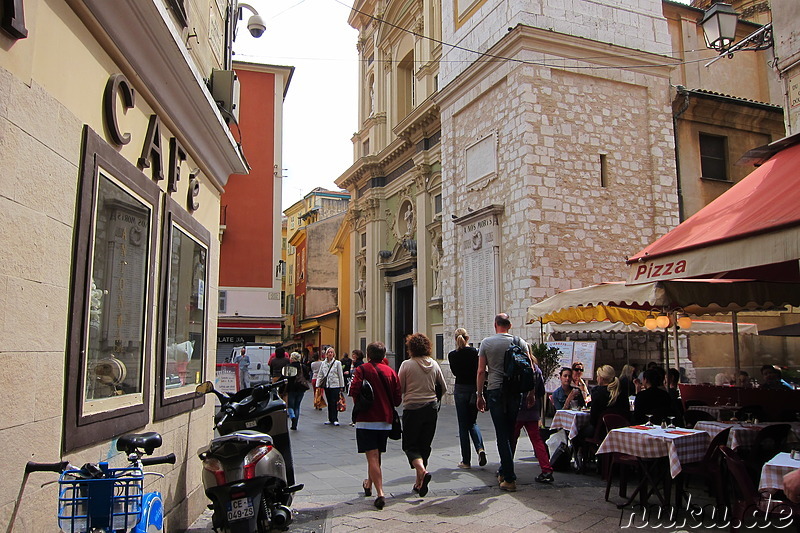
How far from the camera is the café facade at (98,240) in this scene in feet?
9.08

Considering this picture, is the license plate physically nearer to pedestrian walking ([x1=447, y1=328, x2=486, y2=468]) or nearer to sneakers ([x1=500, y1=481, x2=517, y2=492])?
sneakers ([x1=500, y1=481, x2=517, y2=492])

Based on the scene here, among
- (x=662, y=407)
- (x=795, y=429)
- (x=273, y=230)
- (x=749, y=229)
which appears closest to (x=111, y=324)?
(x=749, y=229)

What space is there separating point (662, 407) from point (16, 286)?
249 inches

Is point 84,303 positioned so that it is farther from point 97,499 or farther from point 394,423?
point 394,423

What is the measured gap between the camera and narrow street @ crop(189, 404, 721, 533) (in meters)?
5.48

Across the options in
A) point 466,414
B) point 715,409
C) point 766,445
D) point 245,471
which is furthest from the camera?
point 715,409

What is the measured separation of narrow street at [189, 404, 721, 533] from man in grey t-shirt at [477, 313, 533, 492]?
0.80ft

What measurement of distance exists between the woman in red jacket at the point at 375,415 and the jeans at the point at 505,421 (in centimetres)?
107

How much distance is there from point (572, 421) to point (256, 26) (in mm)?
8314

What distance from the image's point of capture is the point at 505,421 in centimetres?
682

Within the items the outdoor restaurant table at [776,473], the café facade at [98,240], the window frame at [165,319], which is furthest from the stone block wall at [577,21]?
the outdoor restaurant table at [776,473]

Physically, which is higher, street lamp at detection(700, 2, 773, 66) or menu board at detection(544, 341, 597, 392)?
street lamp at detection(700, 2, 773, 66)

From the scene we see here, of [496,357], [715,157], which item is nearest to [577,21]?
[715,157]

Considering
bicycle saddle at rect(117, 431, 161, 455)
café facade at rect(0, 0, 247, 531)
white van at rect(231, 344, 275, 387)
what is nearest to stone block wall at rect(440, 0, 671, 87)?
white van at rect(231, 344, 275, 387)
